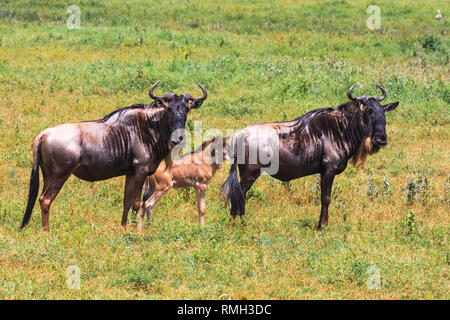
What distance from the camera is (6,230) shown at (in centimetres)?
1137

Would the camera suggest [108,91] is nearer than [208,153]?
No

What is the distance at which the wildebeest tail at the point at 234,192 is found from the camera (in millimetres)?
12086

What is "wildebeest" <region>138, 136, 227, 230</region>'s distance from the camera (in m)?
12.5

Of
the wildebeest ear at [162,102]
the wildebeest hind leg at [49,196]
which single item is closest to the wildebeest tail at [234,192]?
the wildebeest ear at [162,102]

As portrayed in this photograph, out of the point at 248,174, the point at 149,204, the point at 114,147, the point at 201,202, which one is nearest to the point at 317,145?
the point at 248,174

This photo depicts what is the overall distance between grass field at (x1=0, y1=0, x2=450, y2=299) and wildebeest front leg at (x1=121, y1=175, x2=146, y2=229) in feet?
0.76

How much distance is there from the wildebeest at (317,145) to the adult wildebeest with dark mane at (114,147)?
134cm

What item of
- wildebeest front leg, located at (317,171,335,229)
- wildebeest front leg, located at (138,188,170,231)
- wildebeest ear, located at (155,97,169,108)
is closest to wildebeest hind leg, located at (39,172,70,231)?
wildebeest front leg, located at (138,188,170,231)

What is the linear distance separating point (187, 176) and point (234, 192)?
1.14 m

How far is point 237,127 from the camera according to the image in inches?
739

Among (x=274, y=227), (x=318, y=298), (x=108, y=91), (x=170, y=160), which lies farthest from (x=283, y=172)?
(x=108, y=91)
